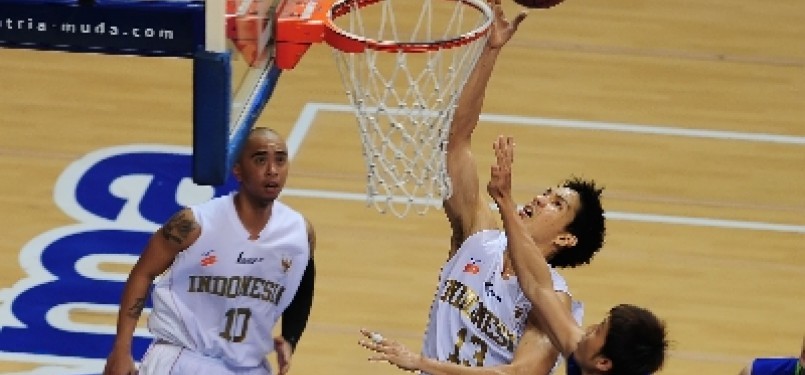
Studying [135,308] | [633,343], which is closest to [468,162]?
[633,343]

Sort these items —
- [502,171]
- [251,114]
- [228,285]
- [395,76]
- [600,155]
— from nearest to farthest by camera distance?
[251,114], [502,171], [395,76], [228,285], [600,155]

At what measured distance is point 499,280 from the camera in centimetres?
641

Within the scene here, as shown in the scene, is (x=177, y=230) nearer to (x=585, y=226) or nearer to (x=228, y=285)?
(x=228, y=285)

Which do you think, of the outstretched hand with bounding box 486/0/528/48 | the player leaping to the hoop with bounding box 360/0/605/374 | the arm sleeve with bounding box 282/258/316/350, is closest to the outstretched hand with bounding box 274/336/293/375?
the arm sleeve with bounding box 282/258/316/350

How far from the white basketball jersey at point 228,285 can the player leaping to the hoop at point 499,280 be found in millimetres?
545

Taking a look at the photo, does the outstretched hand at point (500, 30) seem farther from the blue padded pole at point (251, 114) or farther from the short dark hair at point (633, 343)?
the short dark hair at point (633, 343)

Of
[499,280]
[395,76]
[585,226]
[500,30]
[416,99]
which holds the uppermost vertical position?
[500,30]

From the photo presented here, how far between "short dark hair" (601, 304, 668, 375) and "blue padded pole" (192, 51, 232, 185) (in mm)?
1345

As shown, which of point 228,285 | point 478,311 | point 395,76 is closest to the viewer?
point 478,311

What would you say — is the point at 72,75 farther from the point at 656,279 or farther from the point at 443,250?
the point at 656,279

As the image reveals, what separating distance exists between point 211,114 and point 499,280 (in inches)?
61.7

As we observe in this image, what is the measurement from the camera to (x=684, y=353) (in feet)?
27.7

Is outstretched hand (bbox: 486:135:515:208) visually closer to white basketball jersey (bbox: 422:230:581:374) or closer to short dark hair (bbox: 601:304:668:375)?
white basketball jersey (bbox: 422:230:581:374)

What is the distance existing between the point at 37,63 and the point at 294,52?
589 cm
